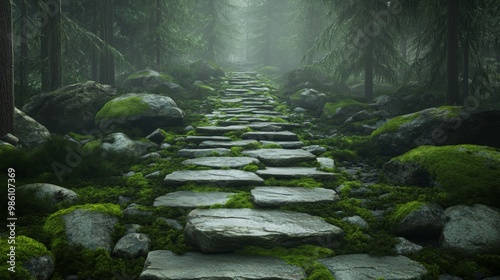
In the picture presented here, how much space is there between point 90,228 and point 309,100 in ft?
40.4

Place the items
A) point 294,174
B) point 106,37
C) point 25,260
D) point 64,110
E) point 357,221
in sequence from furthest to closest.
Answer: point 106,37 → point 64,110 → point 294,174 → point 357,221 → point 25,260

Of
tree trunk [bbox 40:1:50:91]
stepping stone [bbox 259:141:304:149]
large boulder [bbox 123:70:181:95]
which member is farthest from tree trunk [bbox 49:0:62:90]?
stepping stone [bbox 259:141:304:149]

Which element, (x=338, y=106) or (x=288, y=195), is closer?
(x=288, y=195)

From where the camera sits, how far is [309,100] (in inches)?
615

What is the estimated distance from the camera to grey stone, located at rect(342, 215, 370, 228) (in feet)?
16.3

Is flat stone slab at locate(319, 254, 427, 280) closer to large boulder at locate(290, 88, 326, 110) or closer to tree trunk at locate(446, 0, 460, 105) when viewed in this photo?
tree trunk at locate(446, 0, 460, 105)

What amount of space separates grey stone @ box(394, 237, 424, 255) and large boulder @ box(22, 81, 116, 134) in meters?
9.69

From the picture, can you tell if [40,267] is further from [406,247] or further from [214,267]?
[406,247]

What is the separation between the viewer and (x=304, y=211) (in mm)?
5293

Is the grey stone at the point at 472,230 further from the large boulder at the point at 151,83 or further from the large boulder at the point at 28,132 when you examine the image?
the large boulder at the point at 151,83

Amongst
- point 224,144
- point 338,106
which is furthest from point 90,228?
point 338,106

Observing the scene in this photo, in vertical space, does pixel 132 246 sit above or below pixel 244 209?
below

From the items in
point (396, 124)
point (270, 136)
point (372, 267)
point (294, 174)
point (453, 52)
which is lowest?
point (372, 267)

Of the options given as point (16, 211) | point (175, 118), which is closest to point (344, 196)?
point (16, 211)
